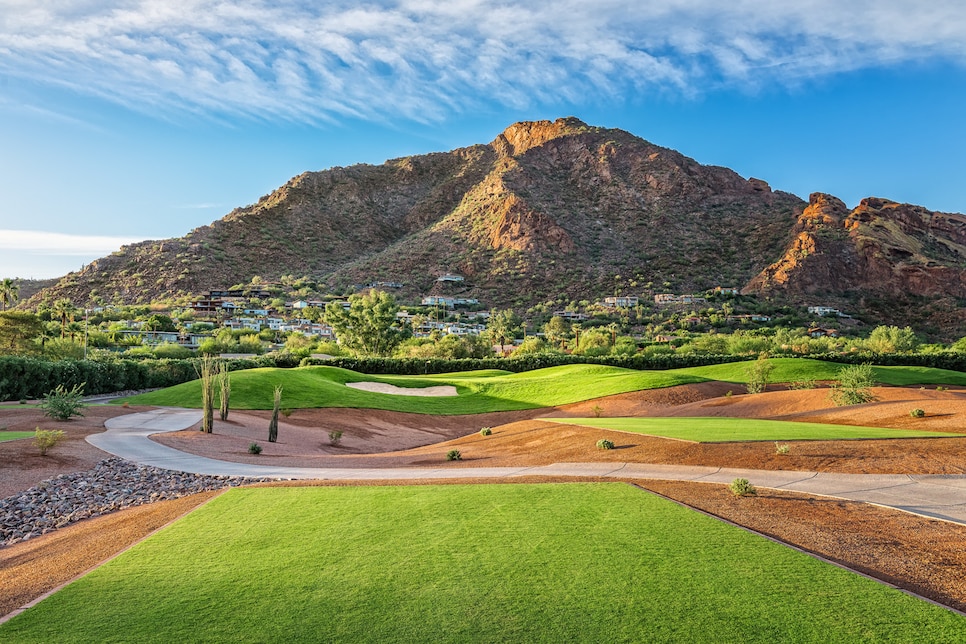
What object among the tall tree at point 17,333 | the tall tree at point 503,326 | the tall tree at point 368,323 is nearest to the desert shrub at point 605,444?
the tall tree at point 368,323

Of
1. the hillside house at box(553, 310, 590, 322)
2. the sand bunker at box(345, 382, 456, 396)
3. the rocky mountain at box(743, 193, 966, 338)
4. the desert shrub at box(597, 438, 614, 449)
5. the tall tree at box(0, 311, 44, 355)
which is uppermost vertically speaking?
the rocky mountain at box(743, 193, 966, 338)

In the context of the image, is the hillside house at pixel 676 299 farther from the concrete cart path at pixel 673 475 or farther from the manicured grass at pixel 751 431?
the concrete cart path at pixel 673 475

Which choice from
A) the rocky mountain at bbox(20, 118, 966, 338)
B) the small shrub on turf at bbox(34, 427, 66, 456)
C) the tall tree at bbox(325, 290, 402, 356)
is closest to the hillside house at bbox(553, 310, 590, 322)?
the rocky mountain at bbox(20, 118, 966, 338)

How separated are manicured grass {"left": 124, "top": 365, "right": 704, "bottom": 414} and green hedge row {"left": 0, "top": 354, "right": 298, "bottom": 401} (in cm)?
281

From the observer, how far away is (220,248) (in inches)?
3816

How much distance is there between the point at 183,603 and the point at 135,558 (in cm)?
194

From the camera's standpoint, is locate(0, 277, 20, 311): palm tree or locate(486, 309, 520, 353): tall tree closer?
locate(0, 277, 20, 311): palm tree

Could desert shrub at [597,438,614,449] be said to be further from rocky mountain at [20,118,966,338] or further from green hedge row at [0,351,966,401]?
rocky mountain at [20,118,966,338]

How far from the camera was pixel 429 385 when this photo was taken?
1527 inches

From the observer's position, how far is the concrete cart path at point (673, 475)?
32.4 ft

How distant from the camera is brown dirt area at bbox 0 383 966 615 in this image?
722cm

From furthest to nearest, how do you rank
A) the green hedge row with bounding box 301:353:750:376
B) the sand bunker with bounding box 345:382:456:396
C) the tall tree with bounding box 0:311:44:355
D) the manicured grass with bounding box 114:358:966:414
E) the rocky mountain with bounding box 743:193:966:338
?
the rocky mountain with bounding box 743:193:966:338 < the green hedge row with bounding box 301:353:750:376 < the tall tree with bounding box 0:311:44:355 < the sand bunker with bounding box 345:382:456:396 < the manicured grass with bounding box 114:358:966:414

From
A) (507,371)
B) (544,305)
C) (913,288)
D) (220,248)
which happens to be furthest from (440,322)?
(913,288)

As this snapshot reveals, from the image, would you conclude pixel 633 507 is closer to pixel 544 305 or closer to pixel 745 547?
pixel 745 547
